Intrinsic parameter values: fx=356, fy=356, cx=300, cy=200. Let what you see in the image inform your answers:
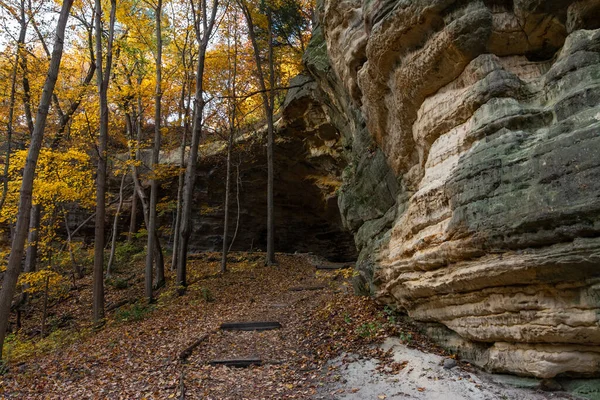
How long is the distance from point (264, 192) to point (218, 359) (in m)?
14.6

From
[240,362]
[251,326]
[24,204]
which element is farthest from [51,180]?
[240,362]

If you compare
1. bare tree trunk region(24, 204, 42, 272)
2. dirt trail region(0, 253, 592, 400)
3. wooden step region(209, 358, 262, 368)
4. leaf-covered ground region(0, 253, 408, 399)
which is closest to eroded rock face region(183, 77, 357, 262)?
leaf-covered ground region(0, 253, 408, 399)

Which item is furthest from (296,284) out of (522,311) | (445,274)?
(522,311)

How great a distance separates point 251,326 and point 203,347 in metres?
1.53

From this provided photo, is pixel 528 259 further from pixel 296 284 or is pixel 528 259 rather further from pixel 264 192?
pixel 264 192

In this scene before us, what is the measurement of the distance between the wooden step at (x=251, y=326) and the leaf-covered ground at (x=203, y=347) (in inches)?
10.8

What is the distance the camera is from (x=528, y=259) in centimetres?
443

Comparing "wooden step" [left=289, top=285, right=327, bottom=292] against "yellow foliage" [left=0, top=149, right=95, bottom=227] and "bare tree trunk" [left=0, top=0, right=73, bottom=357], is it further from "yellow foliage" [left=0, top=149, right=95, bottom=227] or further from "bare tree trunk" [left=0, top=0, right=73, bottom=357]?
"yellow foliage" [left=0, top=149, right=95, bottom=227]

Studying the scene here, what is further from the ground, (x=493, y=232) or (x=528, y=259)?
(x=493, y=232)

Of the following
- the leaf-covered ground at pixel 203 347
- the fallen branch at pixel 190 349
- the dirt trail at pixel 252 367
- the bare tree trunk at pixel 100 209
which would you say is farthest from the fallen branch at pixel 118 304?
the fallen branch at pixel 190 349

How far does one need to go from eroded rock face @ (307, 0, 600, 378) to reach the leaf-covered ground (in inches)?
73.8

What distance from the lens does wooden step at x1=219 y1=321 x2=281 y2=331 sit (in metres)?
9.34

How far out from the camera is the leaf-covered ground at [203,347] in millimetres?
6219

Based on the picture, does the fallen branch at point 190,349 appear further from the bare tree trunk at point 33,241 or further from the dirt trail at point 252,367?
the bare tree trunk at point 33,241
